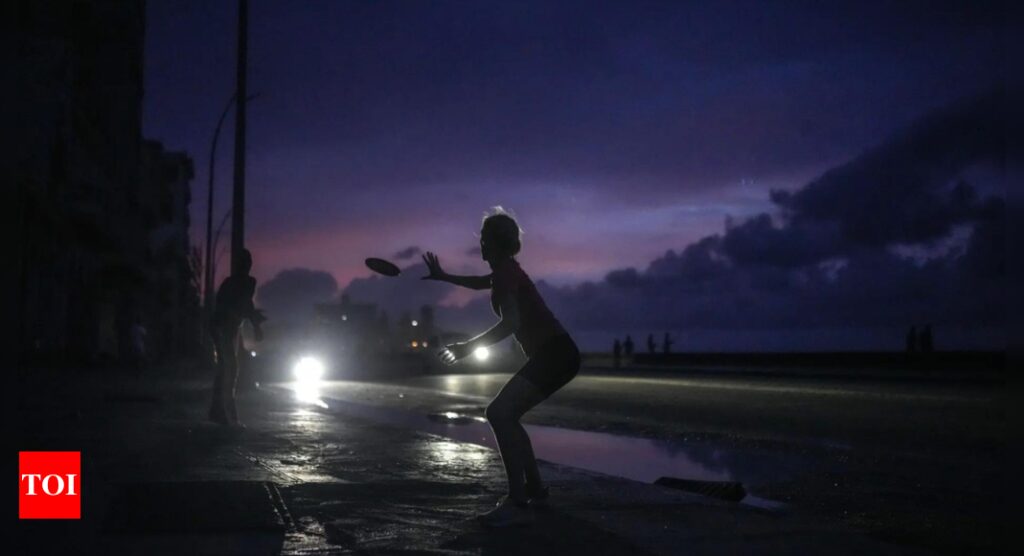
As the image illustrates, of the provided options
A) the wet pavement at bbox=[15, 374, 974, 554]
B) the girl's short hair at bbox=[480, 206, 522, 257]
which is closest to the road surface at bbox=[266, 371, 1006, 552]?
the wet pavement at bbox=[15, 374, 974, 554]

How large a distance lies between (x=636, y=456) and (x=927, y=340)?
32706mm

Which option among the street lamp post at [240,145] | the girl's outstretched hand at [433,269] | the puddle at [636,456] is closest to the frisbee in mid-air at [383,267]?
the girl's outstretched hand at [433,269]

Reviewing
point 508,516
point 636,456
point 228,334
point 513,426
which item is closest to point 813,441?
point 636,456

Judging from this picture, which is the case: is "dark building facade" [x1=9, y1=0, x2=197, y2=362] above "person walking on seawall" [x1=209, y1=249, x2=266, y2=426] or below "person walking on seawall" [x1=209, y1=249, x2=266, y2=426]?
above

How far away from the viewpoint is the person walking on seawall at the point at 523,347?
6231 mm

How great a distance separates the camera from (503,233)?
21.2 feet

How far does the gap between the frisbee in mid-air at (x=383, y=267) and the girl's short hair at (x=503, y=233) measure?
59 cm

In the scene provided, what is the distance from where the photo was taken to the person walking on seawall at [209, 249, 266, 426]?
11430mm

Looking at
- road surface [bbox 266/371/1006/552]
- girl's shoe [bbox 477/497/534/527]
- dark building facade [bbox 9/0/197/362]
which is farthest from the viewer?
dark building facade [bbox 9/0/197/362]

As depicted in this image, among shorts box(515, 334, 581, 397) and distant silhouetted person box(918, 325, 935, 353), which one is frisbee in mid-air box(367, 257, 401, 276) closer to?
shorts box(515, 334, 581, 397)

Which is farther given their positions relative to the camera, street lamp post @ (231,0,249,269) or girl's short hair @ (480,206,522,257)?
street lamp post @ (231,0,249,269)

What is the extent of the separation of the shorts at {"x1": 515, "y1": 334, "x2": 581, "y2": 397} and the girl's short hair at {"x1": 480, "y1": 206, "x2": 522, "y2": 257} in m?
0.63

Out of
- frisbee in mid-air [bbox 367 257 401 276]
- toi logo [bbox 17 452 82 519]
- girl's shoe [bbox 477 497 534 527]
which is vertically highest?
frisbee in mid-air [bbox 367 257 401 276]

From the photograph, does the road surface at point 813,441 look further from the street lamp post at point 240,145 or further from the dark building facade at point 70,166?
the dark building facade at point 70,166
